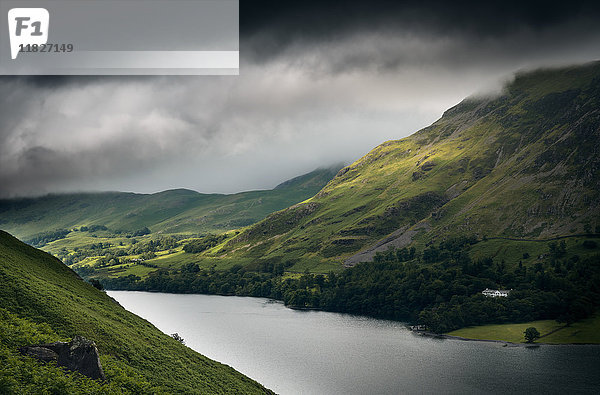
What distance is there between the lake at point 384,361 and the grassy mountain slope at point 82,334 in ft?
144

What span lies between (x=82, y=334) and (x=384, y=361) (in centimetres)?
9970

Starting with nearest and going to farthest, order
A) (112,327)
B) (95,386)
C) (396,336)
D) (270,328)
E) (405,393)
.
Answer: (95,386), (112,327), (405,393), (396,336), (270,328)

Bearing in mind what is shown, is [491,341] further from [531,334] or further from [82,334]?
[82,334]

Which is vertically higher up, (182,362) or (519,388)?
(182,362)

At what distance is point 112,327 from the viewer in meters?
69.3

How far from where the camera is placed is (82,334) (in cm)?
5912

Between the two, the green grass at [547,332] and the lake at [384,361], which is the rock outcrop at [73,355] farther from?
the green grass at [547,332]

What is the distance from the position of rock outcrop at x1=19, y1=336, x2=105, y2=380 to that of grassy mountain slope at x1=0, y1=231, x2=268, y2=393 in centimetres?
160

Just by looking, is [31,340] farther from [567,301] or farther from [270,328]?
[567,301]

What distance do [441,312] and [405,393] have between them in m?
93.6

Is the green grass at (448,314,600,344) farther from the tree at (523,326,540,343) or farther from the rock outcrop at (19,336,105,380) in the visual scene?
the rock outcrop at (19,336,105,380)

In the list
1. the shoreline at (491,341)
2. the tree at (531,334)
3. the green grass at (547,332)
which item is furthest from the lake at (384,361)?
the green grass at (547,332)

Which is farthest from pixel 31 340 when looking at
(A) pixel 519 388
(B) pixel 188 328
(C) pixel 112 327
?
(B) pixel 188 328

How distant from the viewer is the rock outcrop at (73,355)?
45156 millimetres
